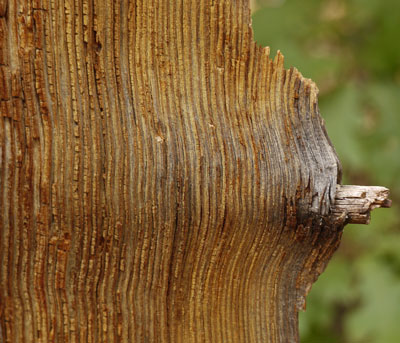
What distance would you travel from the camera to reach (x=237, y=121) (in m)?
0.55

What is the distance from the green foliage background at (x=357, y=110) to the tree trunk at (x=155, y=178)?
35.9 inches

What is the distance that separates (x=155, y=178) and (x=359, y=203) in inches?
9.2

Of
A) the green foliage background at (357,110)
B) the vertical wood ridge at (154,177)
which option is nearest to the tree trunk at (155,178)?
the vertical wood ridge at (154,177)

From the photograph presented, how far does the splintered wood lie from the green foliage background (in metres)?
0.91

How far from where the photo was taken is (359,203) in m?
0.57

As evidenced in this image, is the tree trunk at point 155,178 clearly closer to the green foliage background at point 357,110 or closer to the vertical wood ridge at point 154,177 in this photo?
the vertical wood ridge at point 154,177

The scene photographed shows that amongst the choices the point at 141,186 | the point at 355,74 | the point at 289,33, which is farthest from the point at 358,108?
the point at 141,186

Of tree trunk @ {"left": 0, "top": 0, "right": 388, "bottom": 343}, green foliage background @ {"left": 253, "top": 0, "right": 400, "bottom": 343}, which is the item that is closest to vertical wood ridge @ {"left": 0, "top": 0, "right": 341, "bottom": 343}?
tree trunk @ {"left": 0, "top": 0, "right": 388, "bottom": 343}

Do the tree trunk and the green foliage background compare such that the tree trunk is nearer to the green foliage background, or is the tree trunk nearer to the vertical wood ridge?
the vertical wood ridge

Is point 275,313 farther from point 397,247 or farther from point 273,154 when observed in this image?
point 397,247

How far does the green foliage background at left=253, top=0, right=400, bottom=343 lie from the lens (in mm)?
1482

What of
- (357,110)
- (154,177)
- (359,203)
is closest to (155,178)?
(154,177)

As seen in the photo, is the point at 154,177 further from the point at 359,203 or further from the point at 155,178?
the point at 359,203

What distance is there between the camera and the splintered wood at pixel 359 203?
57 cm
